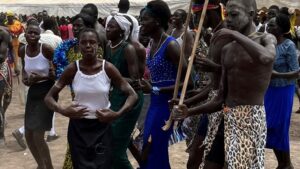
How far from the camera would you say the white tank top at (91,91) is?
4.37 m

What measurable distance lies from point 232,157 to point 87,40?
1459 mm

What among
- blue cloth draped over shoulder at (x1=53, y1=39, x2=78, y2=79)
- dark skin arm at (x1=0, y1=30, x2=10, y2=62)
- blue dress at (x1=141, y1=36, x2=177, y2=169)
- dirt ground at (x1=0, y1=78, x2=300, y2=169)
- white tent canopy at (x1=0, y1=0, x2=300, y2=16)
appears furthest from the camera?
white tent canopy at (x1=0, y1=0, x2=300, y2=16)

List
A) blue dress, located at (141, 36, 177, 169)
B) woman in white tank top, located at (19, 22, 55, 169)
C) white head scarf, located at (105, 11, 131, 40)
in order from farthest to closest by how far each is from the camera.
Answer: woman in white tank top, located at (19, 22, 55, 169), white head scarf, located at (105, 11, 131, 40), blue dress, located at (141, 36, 177, 169)

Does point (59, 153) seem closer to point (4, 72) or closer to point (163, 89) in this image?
point (4, 72)

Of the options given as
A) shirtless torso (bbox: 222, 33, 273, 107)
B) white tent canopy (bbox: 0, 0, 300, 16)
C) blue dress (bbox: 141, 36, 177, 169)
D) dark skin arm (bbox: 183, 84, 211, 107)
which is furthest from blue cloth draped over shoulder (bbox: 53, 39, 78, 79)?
white tent canopy (bbox: 0, 0, 300, 16)

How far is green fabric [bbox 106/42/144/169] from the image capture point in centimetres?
514

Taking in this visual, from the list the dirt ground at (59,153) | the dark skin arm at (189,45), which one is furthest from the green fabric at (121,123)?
the dirt ground at (59,153)

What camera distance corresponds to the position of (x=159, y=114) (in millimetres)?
5020

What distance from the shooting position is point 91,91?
4363 millimetres

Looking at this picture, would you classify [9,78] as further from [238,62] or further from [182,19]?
[238,62]

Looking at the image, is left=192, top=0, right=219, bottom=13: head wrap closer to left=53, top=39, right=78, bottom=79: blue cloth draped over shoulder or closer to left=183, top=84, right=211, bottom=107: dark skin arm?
left=183, top=84, right=211, bottom=107: dark skin arm

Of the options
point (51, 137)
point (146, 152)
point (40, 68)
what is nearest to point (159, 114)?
point (146, 152)

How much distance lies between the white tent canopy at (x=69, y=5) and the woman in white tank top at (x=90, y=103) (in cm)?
944

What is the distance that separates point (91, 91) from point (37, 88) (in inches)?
83.9
